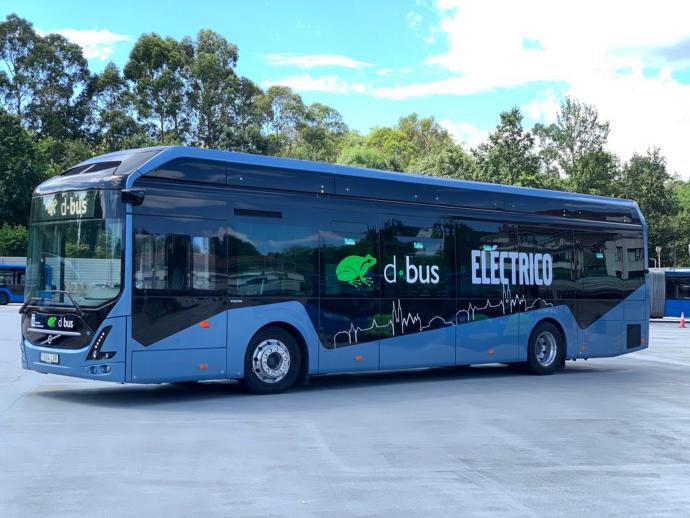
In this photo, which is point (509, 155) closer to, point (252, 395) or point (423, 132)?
point (252, 395)

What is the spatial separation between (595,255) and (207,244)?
8.73 m

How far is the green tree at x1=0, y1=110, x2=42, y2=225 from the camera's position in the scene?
60906 mm

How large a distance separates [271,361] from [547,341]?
21.0 ft

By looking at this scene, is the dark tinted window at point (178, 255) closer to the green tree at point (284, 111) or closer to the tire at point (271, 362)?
the tire at point (271, 362)

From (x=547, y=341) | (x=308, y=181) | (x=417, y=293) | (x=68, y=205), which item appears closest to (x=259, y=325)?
(x=308, y=181)

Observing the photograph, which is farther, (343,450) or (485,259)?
(485,259)

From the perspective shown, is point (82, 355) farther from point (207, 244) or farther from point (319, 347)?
point (319, 347)

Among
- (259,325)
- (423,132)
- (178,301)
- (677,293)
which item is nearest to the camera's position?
(178,301)

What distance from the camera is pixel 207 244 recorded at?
12602 mm

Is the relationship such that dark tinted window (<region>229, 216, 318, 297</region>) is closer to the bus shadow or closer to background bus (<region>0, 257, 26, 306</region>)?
the bus shadow

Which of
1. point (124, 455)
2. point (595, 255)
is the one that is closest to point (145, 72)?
point (595, 255)

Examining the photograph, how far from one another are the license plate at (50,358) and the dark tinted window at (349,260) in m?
3.88

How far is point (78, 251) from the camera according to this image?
1212cm

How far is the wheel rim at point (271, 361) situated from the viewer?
43.3ft
